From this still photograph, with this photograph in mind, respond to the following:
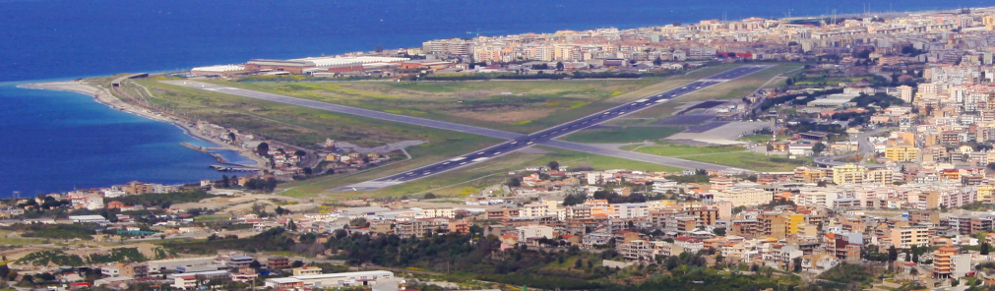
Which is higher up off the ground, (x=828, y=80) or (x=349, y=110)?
(x=828, y=80)

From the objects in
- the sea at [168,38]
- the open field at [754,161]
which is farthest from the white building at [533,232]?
the sea at [168,38]

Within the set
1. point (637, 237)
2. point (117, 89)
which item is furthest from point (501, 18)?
point (637, 237)

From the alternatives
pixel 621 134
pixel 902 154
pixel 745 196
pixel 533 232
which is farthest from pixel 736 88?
pixel 533 232

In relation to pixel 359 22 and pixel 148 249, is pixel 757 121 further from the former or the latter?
pixel 359 22

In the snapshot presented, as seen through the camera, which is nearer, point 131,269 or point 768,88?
point 131,269

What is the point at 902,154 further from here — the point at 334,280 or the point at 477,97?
the point at 334,280

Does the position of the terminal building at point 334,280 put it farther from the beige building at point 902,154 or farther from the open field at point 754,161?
the beige building at point 902,154

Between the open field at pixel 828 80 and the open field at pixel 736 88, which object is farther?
the open field at pixel 828 80
